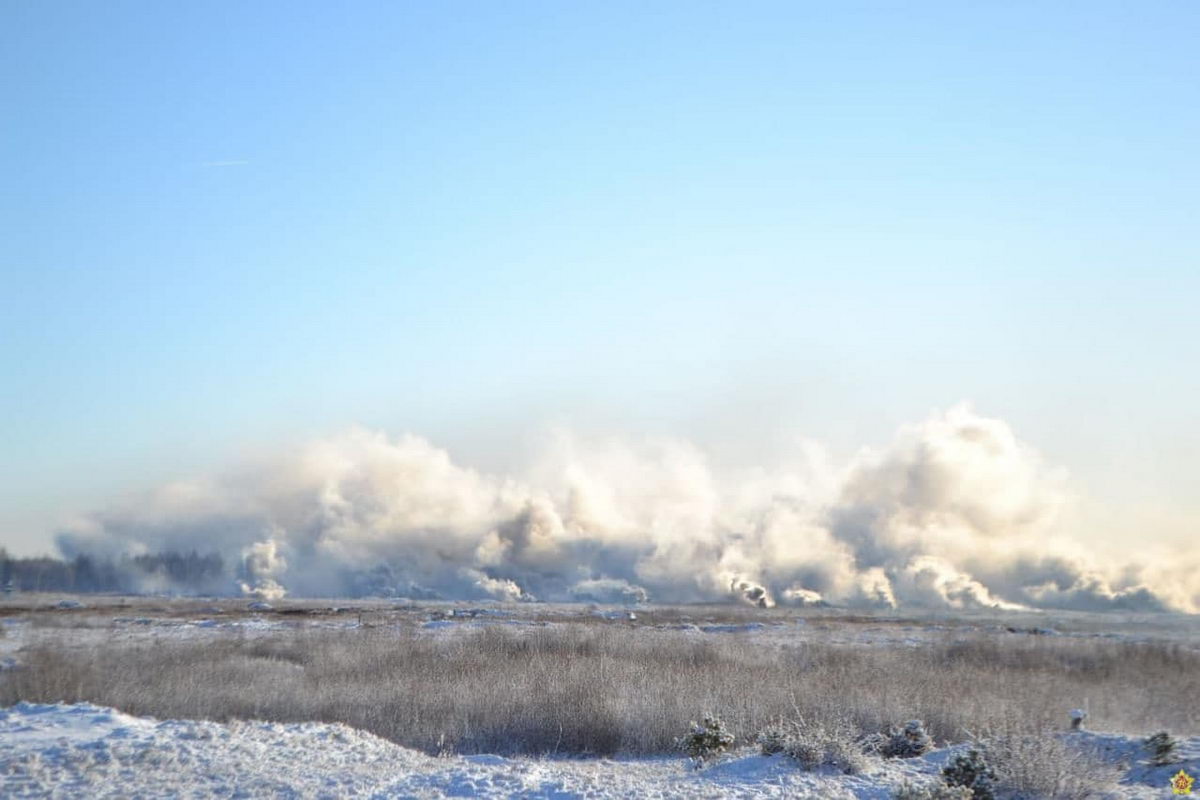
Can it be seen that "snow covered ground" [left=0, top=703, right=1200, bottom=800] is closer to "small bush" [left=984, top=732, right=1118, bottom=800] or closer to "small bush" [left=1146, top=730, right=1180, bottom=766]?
"small bush" [left=1146, top=730, right=1180, bottom=766]

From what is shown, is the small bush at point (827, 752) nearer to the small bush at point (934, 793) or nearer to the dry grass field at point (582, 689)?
the dry grass field at point (582, 689)

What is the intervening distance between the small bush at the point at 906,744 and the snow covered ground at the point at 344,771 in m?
0.29

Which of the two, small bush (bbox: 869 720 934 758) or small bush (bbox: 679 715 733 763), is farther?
small bush (bbox: 869 720 934 758)

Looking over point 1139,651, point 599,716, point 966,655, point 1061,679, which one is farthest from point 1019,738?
point 1139,651

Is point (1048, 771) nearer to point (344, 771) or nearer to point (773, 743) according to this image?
point (773, 743)

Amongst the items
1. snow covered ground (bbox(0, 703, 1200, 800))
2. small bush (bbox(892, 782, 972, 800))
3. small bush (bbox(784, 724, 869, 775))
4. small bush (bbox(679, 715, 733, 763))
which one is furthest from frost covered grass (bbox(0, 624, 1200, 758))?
small bush (bbox(892, 782, 972, 800))

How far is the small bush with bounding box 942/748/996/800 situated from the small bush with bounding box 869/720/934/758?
120 inches

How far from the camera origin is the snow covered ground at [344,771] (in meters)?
11.4

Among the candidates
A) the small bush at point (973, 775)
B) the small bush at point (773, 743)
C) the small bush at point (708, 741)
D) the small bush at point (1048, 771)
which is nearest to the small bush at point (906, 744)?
the small bush at point (773, 743)

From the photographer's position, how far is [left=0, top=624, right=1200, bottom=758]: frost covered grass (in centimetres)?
1689

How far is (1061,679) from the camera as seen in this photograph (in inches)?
1047

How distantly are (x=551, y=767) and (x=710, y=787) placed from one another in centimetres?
264

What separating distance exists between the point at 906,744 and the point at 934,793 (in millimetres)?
4583

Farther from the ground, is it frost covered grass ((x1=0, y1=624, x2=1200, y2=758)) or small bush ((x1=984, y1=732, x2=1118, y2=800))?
small bush ((x1=984, y1=732, x2=1118, y2=800))
